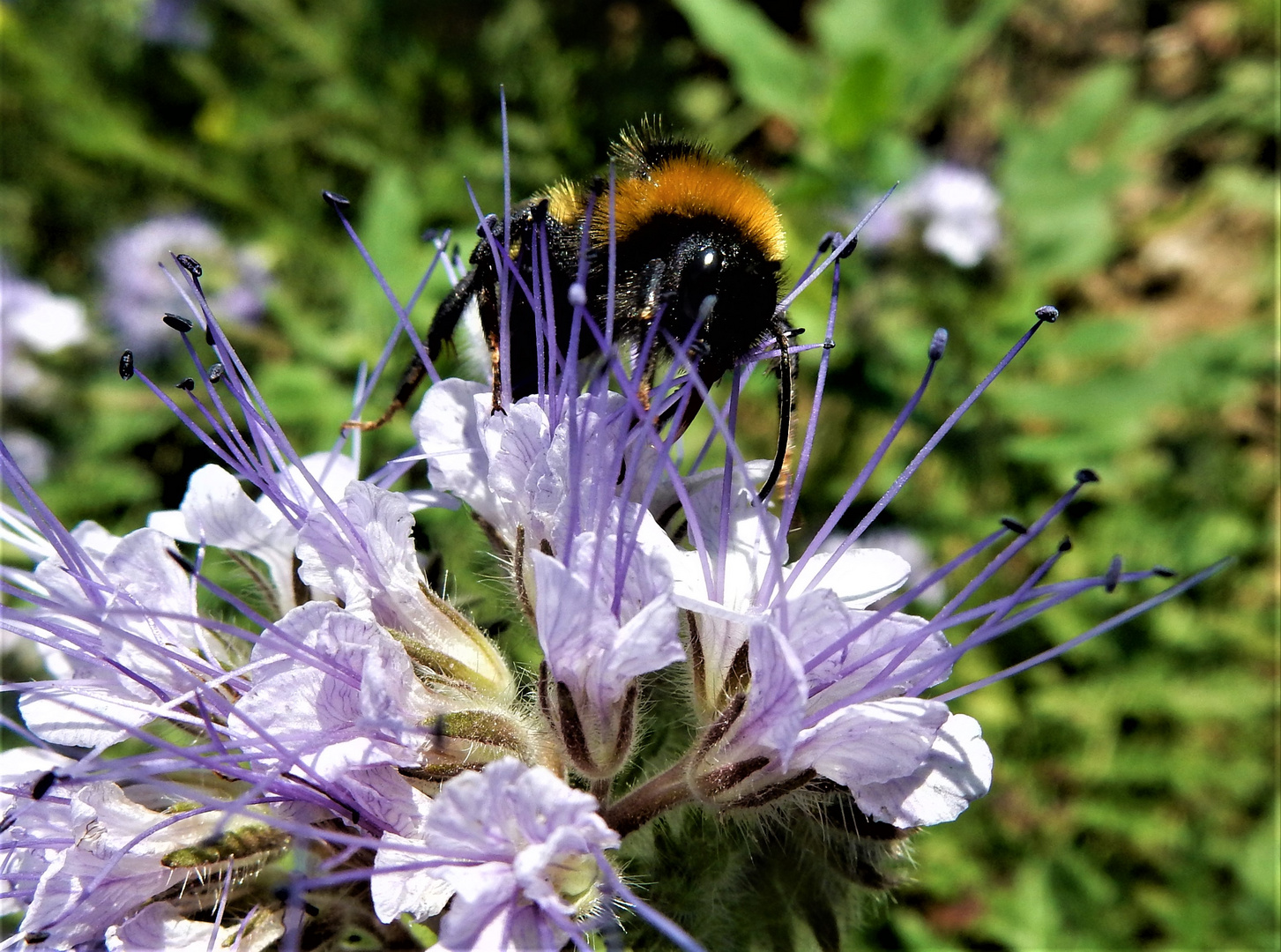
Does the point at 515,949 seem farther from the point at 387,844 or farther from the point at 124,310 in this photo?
the point at 124,310

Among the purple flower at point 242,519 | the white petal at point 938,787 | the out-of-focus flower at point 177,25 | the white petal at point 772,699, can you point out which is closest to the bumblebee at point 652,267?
the purple flower at point 242,519

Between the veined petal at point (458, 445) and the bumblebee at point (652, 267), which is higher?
the bumblebee at point (652, 267)

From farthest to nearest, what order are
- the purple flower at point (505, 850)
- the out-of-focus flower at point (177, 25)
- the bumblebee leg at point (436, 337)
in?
the out-of-focus flower at point (177, 25), the bumblebee leg at point (436, 337), the purple flower at point (505, 850)

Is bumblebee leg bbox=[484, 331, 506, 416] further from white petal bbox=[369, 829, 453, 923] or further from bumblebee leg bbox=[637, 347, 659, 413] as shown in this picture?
white petal bbox=[369, 829, 453, 923]

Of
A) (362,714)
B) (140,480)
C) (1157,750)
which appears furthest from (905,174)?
(362,714)

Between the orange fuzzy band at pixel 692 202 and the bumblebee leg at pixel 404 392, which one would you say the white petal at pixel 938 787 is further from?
the bumblebee leg at pixel 404 392
